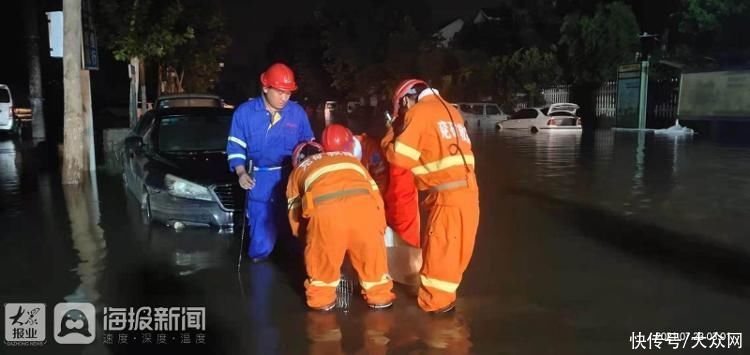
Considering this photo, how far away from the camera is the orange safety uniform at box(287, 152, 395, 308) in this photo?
179 inches

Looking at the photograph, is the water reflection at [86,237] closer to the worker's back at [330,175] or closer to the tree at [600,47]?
the worker's back at [330,175]

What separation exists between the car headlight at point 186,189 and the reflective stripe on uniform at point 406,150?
3.11 m

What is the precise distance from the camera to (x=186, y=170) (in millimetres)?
7258

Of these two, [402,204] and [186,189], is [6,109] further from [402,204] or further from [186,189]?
[402,204]

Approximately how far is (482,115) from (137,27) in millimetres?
19844

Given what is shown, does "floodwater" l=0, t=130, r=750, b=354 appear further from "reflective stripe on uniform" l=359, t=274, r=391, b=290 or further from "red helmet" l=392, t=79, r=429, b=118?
"red helmet" l=392, t=79, r=429, b=118

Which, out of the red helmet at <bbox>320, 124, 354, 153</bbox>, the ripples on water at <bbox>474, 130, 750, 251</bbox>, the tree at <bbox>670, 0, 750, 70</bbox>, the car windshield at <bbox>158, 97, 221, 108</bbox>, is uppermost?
the tree at <bbox>670, 0, 750, 70</bbox>

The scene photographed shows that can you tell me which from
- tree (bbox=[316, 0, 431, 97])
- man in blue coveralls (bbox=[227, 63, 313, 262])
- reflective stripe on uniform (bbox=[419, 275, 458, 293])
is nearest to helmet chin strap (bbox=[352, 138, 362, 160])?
man in blue coveralls (bbox=[227, 63, 313, 262])

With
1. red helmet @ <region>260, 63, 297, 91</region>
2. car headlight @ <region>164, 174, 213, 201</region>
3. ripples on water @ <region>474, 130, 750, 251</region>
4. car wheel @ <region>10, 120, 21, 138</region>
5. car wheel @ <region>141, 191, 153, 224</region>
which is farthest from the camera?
car wheel @ <region>10, 120, 21, 138</region>

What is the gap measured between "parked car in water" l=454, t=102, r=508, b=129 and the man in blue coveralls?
27.1 m

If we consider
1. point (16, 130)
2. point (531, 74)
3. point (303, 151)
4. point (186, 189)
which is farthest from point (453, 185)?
point (531, 74)

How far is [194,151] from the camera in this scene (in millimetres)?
8125

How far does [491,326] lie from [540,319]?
394 mm

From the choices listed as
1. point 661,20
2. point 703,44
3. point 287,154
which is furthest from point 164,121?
point 661,20
